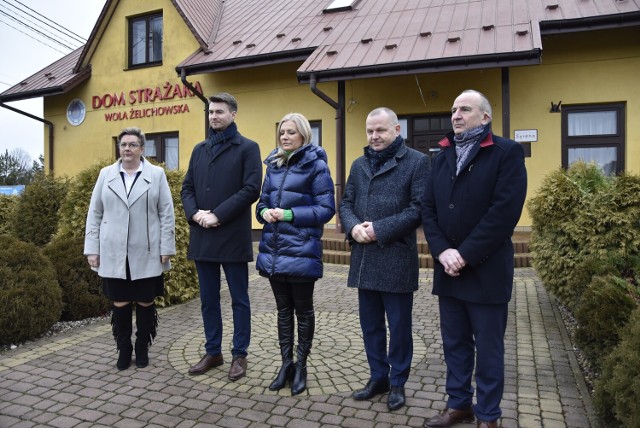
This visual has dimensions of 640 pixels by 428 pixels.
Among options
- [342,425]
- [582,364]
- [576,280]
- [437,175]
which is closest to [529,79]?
[576,280]

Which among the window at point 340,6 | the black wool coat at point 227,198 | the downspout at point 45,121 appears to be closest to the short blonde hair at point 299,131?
the black wool coat at point 227,198

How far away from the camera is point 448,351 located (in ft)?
10.4

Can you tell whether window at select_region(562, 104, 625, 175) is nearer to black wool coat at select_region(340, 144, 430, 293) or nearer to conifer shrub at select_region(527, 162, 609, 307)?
conifer shrub at select_region(527, 162, 609, 307)

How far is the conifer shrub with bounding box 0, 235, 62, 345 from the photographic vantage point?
15.5 feet

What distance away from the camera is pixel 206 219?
150 inches

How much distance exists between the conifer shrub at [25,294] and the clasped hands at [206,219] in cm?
225

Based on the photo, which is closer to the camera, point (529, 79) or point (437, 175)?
point (437, 175)

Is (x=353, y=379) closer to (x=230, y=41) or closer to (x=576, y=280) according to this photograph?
(x=576, y=280)

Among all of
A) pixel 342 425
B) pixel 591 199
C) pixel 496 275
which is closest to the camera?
pixel 496 275

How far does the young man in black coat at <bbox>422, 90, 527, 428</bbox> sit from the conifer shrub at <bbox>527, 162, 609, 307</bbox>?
2.51 m

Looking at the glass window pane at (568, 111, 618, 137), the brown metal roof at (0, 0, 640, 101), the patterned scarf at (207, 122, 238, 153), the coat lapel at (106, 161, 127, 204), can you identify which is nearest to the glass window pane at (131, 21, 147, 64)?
the brown metal roof at (0, 0, 640, 101)

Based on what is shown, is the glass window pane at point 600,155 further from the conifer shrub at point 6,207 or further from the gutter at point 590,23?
the conifer shrub at point 6,207

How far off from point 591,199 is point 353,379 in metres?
3.38

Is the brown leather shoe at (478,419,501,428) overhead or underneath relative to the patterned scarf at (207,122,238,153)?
underneath
